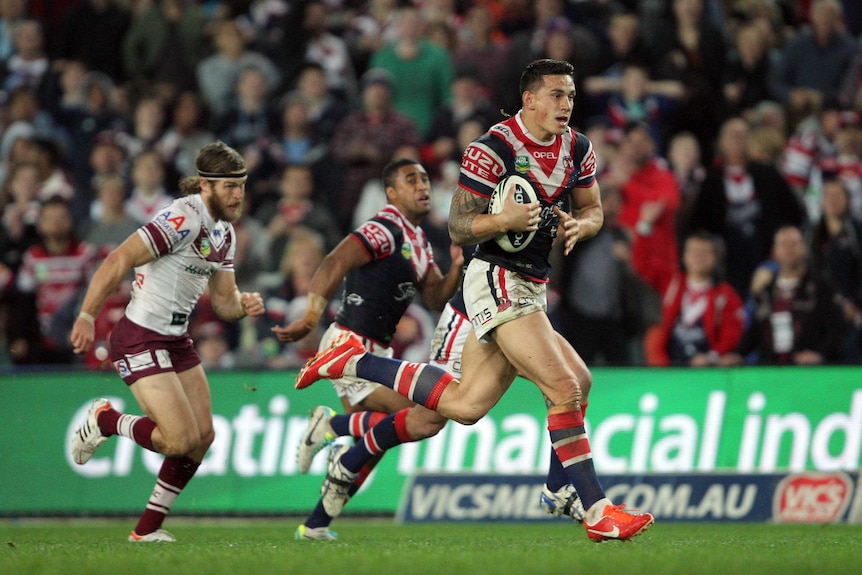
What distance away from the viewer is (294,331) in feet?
30.5

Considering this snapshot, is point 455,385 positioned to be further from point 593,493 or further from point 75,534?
point 75,534

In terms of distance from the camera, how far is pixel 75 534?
35.2 feet

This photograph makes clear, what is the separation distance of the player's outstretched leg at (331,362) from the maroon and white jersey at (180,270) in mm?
1036

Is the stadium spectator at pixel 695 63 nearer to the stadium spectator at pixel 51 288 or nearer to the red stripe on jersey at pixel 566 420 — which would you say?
the stadium spectator at pixel 51 288

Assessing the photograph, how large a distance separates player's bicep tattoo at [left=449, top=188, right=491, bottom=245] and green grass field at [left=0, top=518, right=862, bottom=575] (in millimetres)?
1808

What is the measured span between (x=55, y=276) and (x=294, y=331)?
21.1 ft

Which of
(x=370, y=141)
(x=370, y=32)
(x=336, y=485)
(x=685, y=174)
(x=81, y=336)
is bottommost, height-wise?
(x=336, y=485)

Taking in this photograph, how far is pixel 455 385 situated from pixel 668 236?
715 centimetres

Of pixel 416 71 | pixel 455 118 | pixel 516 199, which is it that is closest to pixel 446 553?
pixel 516 199

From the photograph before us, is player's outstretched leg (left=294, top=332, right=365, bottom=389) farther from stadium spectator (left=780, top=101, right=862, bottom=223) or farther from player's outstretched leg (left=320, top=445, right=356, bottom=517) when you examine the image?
stadium spectator (left=780, top=101, right=862, bottom=223)

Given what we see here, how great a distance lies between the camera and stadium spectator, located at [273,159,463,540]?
938cm

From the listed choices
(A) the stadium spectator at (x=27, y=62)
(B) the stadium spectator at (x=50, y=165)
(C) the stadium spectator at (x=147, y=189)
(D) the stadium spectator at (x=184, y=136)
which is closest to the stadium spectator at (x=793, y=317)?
(C) the stadium spectator at (x=147, y=189)

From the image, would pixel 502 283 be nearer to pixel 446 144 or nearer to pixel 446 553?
pixel 446 553

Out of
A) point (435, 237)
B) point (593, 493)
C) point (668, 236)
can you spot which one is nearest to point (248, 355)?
point (435, 237)
